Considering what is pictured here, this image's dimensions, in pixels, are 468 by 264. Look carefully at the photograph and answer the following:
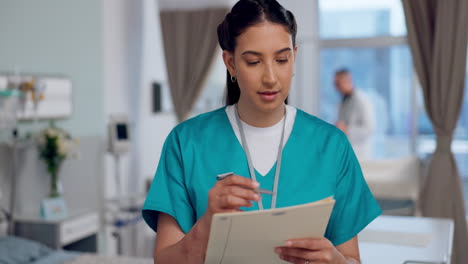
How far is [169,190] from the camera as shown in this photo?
1258 millimetres

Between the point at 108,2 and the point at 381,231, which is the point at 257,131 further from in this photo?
the point at 108,2

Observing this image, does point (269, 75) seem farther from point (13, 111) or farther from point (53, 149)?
point (53, 149)

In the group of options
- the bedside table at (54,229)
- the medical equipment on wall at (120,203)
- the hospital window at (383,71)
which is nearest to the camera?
the bedside table at (54,229)

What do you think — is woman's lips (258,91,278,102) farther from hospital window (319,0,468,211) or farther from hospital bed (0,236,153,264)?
hospital window (319,0,468,211)

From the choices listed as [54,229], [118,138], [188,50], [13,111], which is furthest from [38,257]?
[188,50]

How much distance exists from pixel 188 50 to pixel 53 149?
6.67 feet

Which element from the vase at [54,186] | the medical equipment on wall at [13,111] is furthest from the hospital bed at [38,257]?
the vase at [54,186]

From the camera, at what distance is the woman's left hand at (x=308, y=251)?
3.41ft

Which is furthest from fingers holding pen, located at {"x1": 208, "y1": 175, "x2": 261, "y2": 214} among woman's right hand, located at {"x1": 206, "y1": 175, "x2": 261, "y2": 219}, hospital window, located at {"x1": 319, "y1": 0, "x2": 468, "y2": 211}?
hospital window, located at {"x1": 319, "y1": 0, "x2": 468, "y2": 211}

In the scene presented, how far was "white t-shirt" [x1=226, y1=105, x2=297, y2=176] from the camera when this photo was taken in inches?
49.9

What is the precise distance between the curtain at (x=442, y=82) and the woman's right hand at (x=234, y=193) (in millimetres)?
2947

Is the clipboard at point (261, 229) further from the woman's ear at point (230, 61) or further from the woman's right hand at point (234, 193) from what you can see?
the woman's ear at point (230, 61)

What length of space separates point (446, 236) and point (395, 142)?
13.3 feet

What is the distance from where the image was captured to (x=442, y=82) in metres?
3.67
